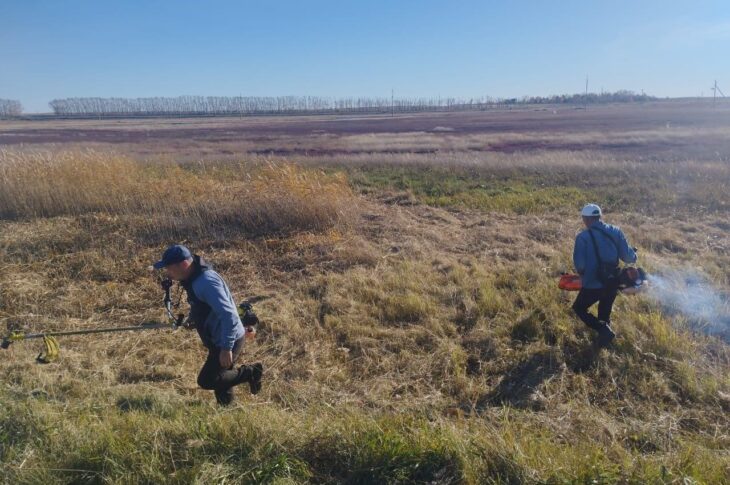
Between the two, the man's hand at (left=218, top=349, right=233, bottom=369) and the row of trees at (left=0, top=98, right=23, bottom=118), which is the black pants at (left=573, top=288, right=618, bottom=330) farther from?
the row of trees at (left=0, top=98, right=23, bottom=118)

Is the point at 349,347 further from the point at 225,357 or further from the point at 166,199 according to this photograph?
the point at 166,199

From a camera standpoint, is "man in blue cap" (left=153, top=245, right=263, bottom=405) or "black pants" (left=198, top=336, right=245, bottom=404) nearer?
"man in blue cap" (left=153, top=245, right=263, bottom=405)

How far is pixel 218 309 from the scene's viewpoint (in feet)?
11.5

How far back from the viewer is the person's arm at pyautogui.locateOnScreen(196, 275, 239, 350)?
3506mm

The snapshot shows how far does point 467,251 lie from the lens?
315 inches

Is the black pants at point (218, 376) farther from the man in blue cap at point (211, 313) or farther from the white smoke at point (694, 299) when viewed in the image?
the white smoke at point (694, 299)

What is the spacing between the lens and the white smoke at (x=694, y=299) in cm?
516

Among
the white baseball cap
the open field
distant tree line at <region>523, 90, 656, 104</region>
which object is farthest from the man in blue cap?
distant tree line at <region>523, 90, 656, 104</region>

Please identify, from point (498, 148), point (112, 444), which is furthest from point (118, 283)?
point (498, 148)

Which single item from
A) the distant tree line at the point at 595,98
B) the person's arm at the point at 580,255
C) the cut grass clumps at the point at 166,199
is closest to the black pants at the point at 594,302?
the person's arm at the point at 580,255

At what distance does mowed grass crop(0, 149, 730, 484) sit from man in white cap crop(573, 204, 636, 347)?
20.1 inches

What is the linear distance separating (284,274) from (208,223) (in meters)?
2.51

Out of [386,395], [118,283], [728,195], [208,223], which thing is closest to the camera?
[386,395]

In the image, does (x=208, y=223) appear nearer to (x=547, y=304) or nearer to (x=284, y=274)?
(x=284, y=274)
